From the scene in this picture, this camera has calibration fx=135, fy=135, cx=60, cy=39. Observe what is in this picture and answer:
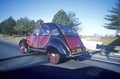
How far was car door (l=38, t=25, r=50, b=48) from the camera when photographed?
831 cm

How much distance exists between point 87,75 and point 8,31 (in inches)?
2643

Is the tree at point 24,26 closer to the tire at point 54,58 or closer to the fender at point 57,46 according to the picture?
the fender at point 57,46

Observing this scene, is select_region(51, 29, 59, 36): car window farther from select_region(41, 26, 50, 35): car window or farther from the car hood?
the car hood

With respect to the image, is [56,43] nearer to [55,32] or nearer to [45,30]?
[55,32]

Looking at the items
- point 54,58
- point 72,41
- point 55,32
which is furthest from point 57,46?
point 55,32

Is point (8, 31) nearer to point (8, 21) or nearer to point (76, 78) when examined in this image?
point (8, 21)

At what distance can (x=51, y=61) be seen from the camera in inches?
300

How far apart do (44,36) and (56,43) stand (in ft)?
4.67

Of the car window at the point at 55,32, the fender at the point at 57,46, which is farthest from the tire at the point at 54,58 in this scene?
the car window at the point at 55,32

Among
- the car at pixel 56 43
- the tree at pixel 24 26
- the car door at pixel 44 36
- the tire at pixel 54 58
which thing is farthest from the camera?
the tree at pixel 24 26

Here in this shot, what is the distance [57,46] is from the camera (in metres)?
7.32

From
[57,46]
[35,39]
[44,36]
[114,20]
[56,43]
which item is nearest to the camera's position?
[57,46]

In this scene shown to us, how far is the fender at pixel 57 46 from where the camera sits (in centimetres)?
711

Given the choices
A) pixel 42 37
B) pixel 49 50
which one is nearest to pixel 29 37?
pixel 42 37
